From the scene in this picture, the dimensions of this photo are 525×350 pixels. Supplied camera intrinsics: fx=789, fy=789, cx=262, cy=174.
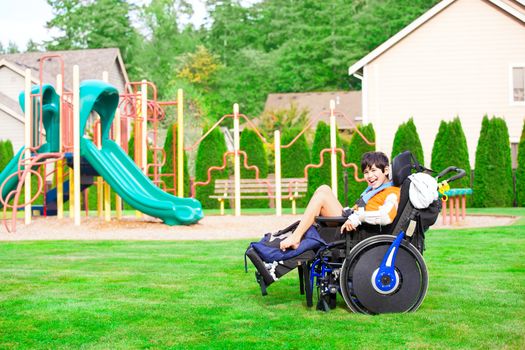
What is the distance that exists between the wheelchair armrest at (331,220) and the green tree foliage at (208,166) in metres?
20.8

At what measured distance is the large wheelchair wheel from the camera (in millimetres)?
5695

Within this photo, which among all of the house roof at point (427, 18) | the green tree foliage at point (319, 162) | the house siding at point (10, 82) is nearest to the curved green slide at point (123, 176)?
the green tree foliage at point (319, 162)

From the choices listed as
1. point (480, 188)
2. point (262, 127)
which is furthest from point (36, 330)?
point (262, 127)

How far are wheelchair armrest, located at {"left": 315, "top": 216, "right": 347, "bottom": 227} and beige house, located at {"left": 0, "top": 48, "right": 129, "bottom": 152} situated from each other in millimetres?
30128

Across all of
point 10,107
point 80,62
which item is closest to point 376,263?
point 10,107

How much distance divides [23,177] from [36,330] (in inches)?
418

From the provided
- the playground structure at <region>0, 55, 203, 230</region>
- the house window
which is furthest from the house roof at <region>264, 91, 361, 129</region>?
the playground structure at <region>0, 55, 203, 230</region>

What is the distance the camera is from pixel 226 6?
208 ft

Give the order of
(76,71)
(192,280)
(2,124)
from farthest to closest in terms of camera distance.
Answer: (2,124)
(76,71)
(192,280)

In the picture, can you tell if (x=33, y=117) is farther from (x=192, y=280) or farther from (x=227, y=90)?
(x=227, y=90)

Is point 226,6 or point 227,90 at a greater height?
point 226,6

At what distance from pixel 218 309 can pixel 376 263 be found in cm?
124

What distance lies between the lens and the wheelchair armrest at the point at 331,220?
19.7 ft

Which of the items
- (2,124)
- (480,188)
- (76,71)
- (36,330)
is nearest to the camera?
(36,330)
